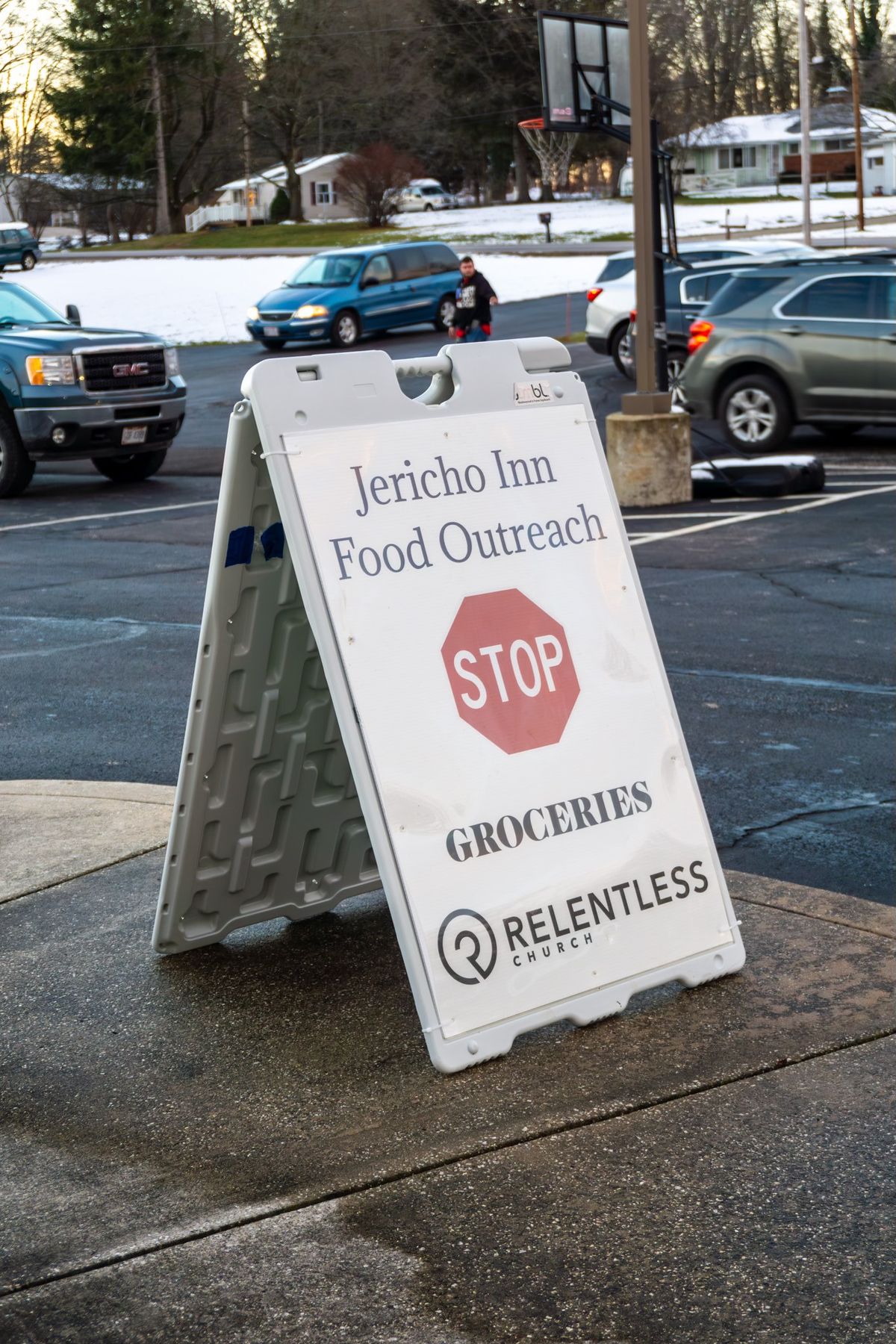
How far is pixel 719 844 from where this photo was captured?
17.3 feet

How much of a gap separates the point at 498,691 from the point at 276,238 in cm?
6308

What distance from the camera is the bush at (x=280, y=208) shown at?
81.9m

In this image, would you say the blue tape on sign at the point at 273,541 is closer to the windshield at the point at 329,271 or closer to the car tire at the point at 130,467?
the car tire at the point at 130,467

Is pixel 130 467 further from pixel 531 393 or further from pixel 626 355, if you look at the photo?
pixel 531 393

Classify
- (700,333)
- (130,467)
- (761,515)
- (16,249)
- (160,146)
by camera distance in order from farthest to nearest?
(160,146) → (16,249) → (130,467) → (700,333) → (761,515)

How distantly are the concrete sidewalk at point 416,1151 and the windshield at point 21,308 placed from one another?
13247 millimetres

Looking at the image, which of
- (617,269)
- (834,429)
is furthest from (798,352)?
(617,269)

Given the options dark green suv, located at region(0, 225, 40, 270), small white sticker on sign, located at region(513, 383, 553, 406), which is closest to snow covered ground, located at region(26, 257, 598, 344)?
dark green suv, located at region(0, 225, 40, 270)

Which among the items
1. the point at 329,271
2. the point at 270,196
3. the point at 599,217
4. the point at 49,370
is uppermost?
the point at 270,196

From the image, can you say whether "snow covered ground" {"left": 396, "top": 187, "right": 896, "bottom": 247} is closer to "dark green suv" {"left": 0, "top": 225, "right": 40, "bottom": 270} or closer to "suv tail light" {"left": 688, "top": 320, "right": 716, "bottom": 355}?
"dark green suv" {"left": 0, "top": 225, "right": 40, "bottom": 270}

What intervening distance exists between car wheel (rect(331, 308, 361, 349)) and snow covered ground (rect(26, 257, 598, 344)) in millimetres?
5248

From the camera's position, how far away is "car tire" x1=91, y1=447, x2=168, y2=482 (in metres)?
17.0

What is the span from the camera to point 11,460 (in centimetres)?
1555

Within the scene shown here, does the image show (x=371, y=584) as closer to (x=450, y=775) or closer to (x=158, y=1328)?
(x=450, y=775)
